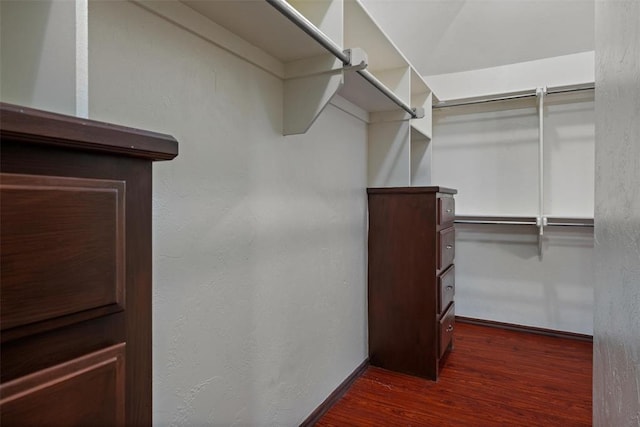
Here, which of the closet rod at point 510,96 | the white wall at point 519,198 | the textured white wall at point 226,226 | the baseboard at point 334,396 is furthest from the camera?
the white wall at point 519,198

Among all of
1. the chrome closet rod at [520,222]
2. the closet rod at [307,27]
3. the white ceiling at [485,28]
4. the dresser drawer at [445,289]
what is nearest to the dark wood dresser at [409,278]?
the dresser drawer at [445,289]

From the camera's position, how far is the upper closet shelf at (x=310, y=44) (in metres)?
1.04

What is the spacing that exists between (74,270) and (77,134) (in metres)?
0.15

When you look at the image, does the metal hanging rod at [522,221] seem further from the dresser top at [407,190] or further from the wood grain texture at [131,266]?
the wood grain texture at [131,266]

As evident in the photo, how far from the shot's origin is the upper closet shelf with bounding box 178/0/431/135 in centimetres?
104

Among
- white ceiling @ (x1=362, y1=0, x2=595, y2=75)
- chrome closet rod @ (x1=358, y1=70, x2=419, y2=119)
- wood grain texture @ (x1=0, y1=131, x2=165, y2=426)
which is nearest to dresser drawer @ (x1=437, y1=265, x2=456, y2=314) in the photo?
chrome closet rod @ (x1=358, y1=70, x2=419, y2=119)

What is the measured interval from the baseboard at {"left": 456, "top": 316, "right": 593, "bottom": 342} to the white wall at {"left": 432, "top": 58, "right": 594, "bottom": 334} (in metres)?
0.04

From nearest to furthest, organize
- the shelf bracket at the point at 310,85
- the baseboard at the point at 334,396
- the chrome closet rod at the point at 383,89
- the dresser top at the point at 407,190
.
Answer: the shelf bracket at the point at 310,85
the chrome closet rod at the point at 383,89
the baseboard at the point at 334,396
the dresser top at the point at 407,190

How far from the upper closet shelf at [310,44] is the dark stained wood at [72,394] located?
0.89 m

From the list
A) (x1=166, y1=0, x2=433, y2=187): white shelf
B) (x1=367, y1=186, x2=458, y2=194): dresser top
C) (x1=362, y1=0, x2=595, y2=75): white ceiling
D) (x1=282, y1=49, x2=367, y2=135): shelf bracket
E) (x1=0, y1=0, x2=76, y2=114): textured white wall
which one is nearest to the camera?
(x1=0, y1=0, x2=76, y2=114): textured white wall

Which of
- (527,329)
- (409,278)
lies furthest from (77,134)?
(527,329)

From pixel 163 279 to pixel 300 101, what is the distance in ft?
2.78

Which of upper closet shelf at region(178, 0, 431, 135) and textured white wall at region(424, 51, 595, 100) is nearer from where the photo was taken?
upper closet shelf at region(178, 0, 431, 135)

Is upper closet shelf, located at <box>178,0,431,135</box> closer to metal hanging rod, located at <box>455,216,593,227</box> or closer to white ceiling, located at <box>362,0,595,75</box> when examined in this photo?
white ceiling, located at <box>362,0,595,75</box>
